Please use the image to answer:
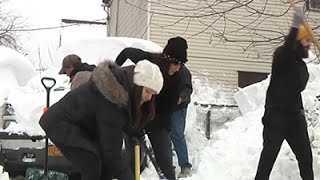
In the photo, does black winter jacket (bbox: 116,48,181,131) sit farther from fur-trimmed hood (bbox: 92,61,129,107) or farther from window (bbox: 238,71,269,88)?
window (bbox: 238,71,269,88)

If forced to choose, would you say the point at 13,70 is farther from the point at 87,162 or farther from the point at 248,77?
the point at 248,77

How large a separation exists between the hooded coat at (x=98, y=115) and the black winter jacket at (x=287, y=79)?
179cm

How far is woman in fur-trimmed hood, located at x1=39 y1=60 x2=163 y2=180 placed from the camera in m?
4.57

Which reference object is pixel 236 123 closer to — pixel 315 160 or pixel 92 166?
pixel 315 160

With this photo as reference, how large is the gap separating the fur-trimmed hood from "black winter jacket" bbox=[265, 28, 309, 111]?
1850mm

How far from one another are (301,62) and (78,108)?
2.38 m

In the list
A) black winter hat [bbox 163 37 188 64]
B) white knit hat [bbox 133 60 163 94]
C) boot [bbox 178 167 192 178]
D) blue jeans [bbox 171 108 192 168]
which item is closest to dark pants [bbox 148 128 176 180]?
black winter hat [bbox 163 37 188 64]

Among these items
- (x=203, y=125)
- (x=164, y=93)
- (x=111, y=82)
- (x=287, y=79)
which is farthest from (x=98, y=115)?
(x=203, y=125)

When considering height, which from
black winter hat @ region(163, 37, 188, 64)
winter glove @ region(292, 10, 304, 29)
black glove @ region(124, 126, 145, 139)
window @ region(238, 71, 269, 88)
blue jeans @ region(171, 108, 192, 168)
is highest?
winter glove @ region(292, 10, 304, 29)

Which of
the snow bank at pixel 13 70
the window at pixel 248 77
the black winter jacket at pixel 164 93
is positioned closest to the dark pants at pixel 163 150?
the black winter jacket at pixel 164 93

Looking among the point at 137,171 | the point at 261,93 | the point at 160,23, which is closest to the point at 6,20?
the point at 160,23

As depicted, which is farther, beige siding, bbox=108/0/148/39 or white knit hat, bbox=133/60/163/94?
beige siding, bbox=108/0/148/39

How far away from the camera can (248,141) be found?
9.08 metres

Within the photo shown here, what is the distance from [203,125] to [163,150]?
238 inches
